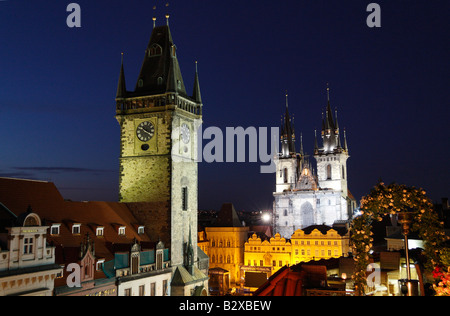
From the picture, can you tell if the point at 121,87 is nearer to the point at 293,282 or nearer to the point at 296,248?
the point at 293,282

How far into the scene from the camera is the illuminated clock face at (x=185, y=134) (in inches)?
1401

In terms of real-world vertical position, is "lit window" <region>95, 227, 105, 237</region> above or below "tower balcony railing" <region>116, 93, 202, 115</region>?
below

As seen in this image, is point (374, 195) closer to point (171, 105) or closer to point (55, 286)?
point (55, 286)

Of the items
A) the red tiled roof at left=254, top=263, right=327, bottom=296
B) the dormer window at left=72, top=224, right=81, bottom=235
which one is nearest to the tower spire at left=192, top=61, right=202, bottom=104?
the dormer window at left=72, top=224, right=81, bottom=235

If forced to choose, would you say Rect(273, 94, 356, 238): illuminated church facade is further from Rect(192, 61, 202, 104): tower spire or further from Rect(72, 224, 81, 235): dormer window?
Rect(72, 224, 81, 235): dormer window

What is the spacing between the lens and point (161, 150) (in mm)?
33594

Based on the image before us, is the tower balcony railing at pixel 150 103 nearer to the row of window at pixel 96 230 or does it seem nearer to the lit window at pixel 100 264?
the row of window at pixel 96 230

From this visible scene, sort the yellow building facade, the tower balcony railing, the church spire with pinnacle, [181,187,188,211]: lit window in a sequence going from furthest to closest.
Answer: the church spire with pinnacle < the yellow building facade < [181,187,188,211]: lit window < the tower balcony railing

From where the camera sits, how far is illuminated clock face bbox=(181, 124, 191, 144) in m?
35.6

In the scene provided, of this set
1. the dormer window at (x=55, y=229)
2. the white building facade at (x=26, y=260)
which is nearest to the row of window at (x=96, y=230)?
the dormer window at (x=55, y=229)
